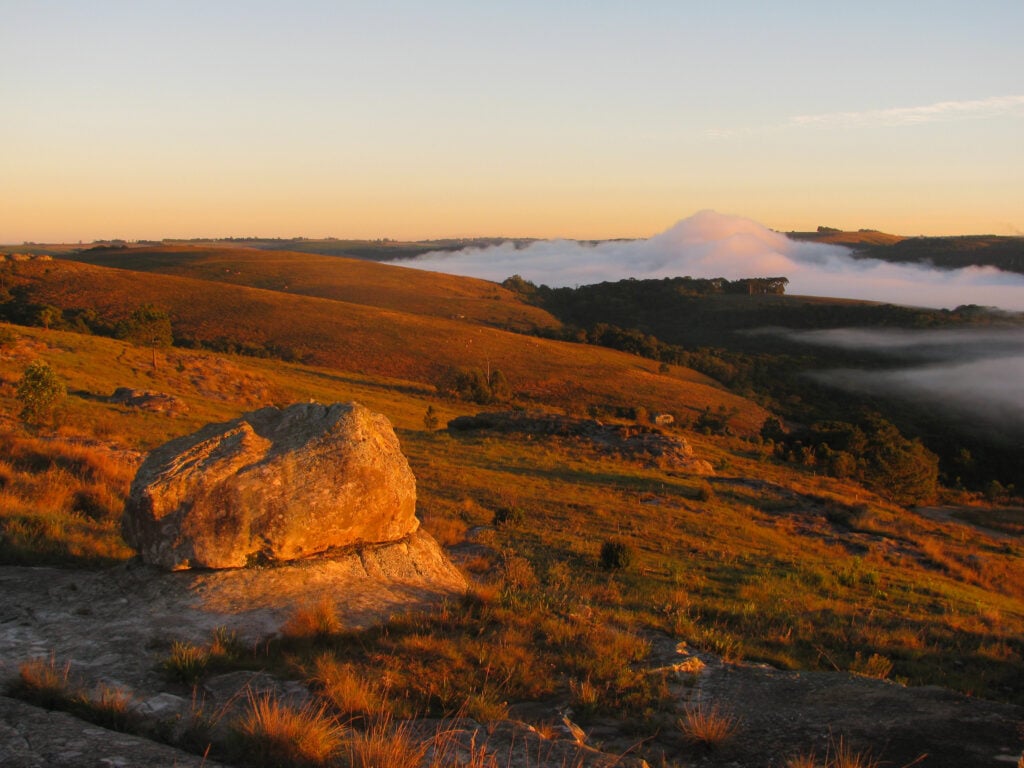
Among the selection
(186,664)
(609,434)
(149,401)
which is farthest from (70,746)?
(609,434)

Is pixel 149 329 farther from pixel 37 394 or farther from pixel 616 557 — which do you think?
pixel 616 557

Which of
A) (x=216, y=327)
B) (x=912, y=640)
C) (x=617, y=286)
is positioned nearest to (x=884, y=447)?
(x=912, y=640)

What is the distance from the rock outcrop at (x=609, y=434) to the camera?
1331 inches

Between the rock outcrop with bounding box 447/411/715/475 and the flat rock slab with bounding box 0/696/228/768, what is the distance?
2969 centimetres

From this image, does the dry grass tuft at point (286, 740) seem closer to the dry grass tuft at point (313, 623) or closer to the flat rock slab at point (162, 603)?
the flat rock slab at point (162, 603)

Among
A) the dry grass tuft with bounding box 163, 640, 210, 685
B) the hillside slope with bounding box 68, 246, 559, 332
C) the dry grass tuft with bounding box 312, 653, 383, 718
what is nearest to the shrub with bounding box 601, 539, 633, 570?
the dry grass tuft with bounding box 312, 653, 383, 718

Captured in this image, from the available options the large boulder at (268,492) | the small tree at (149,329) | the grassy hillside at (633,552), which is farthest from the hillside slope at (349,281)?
the large boulder at (268,492)

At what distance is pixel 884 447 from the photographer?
46.3 meters

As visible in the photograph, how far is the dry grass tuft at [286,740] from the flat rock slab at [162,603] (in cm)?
148

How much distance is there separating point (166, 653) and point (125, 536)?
236 cm

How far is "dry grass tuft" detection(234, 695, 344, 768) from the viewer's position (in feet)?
14.6

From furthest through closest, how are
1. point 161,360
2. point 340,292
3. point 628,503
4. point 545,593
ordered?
1. point 340,292
2. point 161,360
3. point 628,503
4. point 545,593

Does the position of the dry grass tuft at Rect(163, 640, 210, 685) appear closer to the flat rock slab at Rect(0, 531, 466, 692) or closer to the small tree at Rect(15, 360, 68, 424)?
the flat rock slab at Rect(0, 531, 466, 692)

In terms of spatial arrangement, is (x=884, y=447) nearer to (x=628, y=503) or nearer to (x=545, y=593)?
(x=628, y=503)
